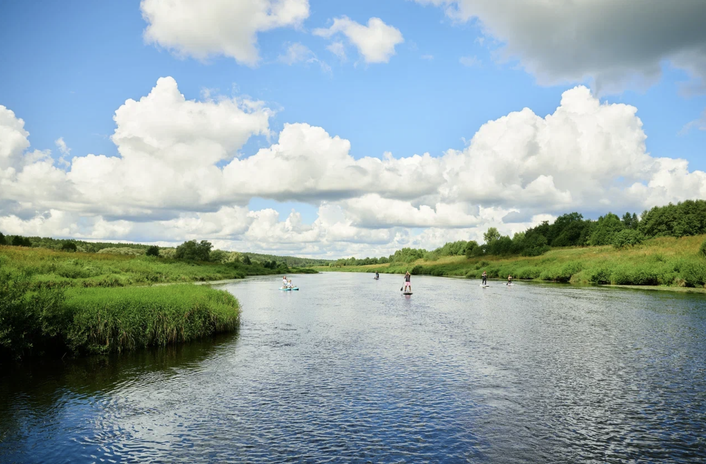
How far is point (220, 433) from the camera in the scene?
1451 centimetres

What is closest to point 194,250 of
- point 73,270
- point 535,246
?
point 73,270

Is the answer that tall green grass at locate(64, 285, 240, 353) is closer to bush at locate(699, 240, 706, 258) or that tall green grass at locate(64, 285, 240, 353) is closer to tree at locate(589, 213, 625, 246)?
bush at locate(699, 240, 706, 258)

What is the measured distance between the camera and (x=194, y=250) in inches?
6073

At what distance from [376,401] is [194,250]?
485 ft

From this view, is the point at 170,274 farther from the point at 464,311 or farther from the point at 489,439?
the point at 489,439

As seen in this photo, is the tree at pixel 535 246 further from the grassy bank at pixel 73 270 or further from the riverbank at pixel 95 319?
the riverbank at pixel 95 319

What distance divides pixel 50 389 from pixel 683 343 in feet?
115

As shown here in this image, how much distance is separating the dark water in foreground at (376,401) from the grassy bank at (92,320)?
1429mm

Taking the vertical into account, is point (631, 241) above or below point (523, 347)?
above

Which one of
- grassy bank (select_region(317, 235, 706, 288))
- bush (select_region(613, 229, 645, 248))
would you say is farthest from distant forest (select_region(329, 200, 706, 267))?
grassy bank (select_region(317, 235, 706, 288))

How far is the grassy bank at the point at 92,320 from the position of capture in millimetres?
21703

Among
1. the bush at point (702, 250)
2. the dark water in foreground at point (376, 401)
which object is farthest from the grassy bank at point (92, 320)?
the bush at point (702, 250)

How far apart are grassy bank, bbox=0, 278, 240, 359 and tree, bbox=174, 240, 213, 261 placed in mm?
127011

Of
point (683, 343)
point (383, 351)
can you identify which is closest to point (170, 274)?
point (383, 351)
